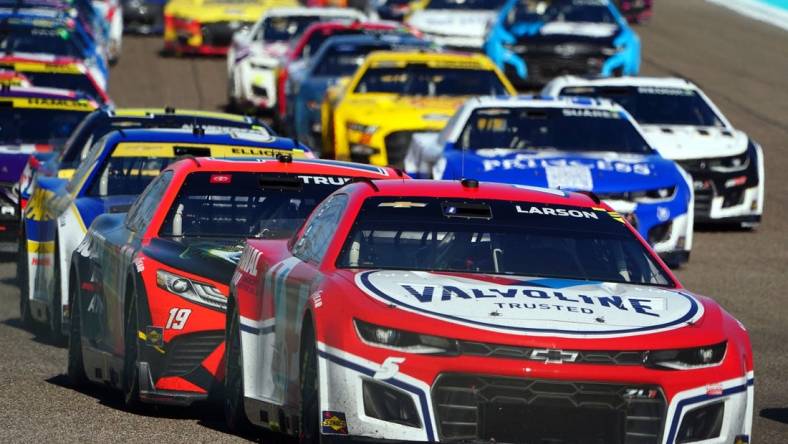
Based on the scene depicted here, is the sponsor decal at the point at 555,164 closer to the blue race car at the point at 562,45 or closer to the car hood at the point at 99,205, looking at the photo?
the car hood at the point at 99,205

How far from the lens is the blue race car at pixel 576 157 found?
1609 cm

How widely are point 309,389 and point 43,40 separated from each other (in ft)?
60.9

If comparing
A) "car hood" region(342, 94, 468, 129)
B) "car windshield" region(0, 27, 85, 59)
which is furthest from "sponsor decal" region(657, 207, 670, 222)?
"car windshield" region(0, 27, 85, 59)

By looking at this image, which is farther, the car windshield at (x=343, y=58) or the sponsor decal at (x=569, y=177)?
the car windshield at (x=343, y=58)

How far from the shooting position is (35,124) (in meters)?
18.8

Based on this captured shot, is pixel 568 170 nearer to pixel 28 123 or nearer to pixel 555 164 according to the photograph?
pixel 555 164

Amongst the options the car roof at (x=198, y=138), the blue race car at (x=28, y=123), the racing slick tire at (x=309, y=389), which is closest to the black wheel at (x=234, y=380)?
the racing slick tire at (x=309, y=389)

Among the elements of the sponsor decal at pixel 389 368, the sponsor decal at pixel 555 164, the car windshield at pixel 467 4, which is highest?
the sponsor decal at pixel 389 368

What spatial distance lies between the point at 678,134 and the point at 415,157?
3050mm

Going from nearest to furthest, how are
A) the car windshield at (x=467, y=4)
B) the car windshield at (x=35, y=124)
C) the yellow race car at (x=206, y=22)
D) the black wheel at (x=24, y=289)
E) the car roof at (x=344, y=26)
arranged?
the black wheel at (x=24, y=289), the car windshield at (x=35, y=124), the car roof at (x=344, y=26), the car windshield at (x=467, y=4), the yellow race car at (x=206, y=22)

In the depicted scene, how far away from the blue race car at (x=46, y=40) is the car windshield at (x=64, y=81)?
290cm

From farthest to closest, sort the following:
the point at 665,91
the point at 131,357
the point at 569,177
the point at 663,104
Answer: the point at 665,91
the point at 663,104
the point at 569,177
the point at 131,357

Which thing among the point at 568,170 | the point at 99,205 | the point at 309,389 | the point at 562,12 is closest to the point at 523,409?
the point at 309,389

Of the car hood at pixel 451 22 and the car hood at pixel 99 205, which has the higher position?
the car hood at pixel 99 205
